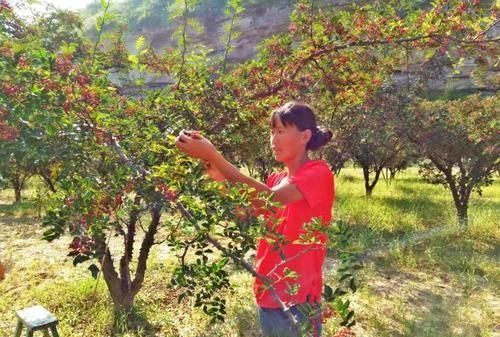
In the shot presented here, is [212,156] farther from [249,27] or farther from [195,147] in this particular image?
[249,27]

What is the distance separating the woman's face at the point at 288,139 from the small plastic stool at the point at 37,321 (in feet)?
4.30

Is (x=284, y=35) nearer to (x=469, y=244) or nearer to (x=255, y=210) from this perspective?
(x=255, y=210)

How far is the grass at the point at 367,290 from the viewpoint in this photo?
3768mm

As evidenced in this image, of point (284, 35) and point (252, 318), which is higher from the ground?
point (284, 35)

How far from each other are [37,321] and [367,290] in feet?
11.9

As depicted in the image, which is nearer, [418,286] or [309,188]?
[309,188]

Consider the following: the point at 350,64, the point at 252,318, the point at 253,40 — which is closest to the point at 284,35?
the point at 350,64

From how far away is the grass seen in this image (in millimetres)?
3768

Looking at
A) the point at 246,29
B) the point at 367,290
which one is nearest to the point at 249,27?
the point at 246,29

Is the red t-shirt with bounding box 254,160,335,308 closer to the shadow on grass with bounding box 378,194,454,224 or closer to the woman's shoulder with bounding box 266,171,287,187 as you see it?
the woman's shoulder with bounding box 266,171,287,187

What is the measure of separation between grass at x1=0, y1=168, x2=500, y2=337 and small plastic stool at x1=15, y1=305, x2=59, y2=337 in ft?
1.45

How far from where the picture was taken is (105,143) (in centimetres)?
162

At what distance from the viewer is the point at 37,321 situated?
2.00 m

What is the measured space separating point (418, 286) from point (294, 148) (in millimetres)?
4116
